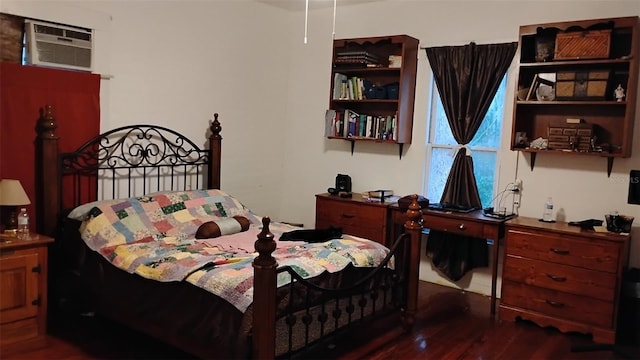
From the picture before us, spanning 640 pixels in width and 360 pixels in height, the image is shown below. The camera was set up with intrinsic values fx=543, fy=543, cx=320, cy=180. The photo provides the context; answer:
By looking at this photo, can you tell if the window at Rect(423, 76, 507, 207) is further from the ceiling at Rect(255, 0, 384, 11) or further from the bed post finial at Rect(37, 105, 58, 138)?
the bed post finial at Rect(37, 105, 58, 138)

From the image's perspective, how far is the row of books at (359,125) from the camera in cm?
484

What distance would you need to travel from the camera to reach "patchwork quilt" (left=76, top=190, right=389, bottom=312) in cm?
285

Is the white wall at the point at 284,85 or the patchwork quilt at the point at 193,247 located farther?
the white wall at the point at 284,85

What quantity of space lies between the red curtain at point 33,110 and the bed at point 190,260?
0.25ft

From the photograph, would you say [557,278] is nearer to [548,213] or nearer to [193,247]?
[548,213]

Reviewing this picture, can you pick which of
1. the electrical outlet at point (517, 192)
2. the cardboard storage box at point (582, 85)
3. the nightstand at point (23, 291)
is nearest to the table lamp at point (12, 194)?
the nightstand at point (23, 291)

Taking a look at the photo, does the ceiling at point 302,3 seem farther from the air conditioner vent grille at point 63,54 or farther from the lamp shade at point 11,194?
the lamp shade at point 11,194

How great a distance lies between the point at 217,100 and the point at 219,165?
2.03ft

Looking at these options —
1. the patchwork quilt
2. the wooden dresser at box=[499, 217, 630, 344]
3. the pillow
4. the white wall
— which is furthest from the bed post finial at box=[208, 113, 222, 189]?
the wooden dresser at box=[499, 217, 630, 344]

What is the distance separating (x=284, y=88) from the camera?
5.64 metres

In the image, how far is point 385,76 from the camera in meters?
5.00

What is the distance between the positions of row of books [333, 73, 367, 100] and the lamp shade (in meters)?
2.76

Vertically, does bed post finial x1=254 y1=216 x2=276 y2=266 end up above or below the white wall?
below

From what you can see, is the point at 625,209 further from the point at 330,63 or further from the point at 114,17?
the point at 114,17
